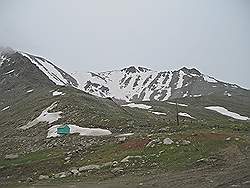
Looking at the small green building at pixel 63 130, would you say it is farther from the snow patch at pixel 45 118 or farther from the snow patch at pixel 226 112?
the snow patch at pixel 226 112

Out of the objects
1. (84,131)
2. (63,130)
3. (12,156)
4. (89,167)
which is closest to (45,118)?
(63,130)

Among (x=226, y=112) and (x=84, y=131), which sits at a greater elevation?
(x=226, y=112)

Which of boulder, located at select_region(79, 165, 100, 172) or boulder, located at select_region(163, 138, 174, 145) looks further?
boulder, located at select_region(163, 138, 174, 145)

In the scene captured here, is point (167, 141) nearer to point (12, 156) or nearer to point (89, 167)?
point (89, 167)

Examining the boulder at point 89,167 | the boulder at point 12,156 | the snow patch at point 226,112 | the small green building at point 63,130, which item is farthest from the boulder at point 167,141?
the snow patch at point 226,112

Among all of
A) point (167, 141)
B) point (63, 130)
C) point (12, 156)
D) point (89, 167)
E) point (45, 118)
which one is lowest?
point (89, 167)

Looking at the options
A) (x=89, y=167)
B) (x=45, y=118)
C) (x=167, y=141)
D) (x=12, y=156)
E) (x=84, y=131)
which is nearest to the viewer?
(x=89, y=167)

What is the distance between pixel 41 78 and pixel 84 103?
9943 cm

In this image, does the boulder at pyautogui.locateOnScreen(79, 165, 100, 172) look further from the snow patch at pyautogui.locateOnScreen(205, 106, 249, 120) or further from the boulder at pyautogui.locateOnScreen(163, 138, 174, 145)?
the snow patch at pyautogui.locateOnScreen(205, 106, 249, 120)

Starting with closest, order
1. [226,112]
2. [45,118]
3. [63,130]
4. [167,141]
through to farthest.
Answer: [167,141], [63,130], [45,118], [226,112]

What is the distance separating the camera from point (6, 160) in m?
56.5

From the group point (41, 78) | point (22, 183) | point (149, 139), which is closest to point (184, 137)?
point (149, 139)

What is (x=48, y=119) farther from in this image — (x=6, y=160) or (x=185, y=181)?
(x=185, y=181)

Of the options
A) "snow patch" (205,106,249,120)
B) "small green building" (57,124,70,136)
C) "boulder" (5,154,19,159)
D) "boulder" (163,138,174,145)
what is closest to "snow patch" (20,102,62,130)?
"small green building" (57,124,70,136)
